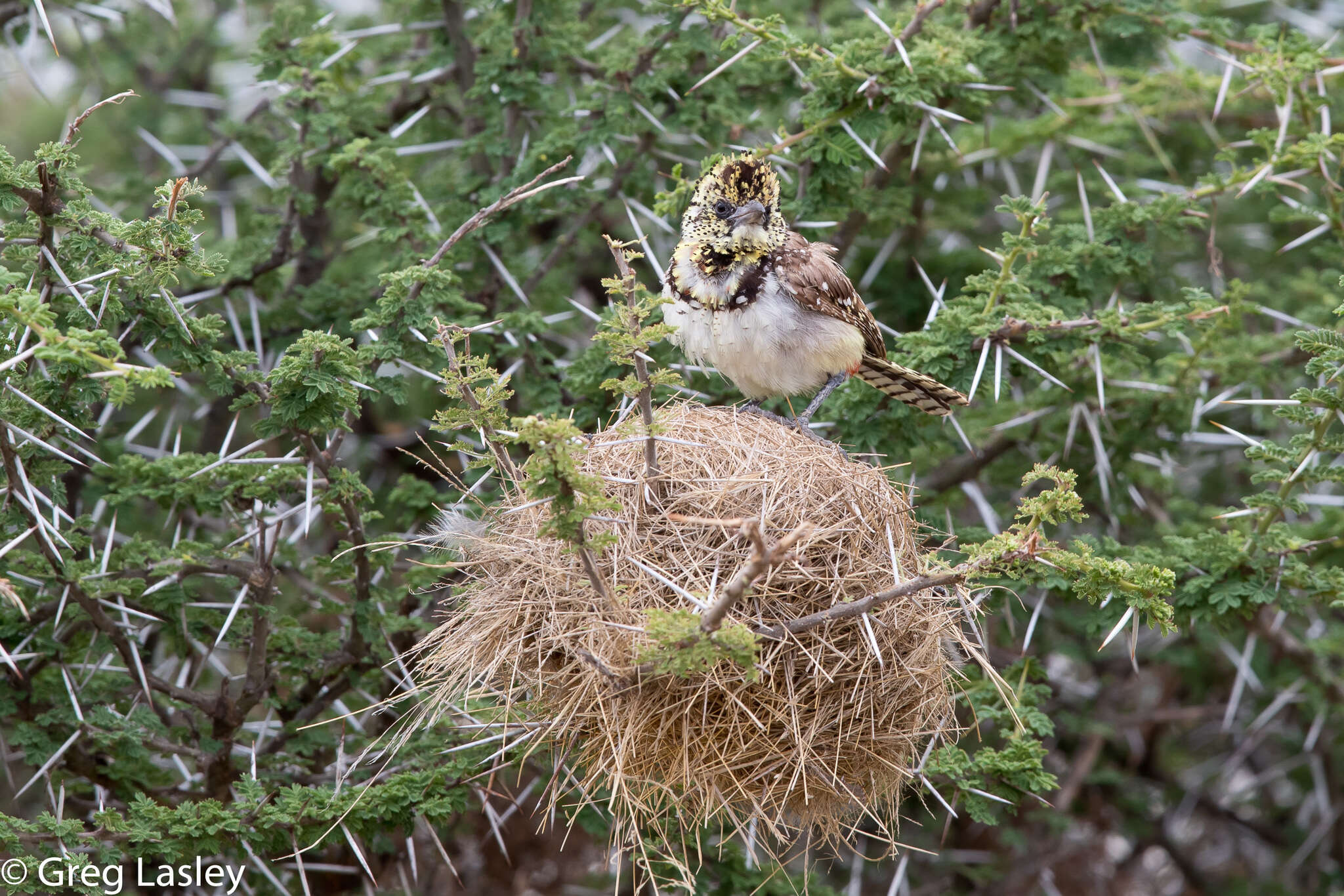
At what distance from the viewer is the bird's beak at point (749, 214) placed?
434 cm

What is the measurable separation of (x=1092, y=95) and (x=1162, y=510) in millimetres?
2426

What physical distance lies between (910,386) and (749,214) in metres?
0.92

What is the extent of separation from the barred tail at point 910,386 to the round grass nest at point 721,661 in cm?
74

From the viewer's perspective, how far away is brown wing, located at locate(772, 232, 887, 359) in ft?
14.7

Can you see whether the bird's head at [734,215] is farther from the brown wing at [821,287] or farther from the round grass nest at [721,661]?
the round grass nest at [721,661]

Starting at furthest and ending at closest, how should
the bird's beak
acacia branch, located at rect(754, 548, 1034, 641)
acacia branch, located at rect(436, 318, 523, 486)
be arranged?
the bird's beak → acacia branch, located at rect(436, 318, 523, 486) → acacia branch, located at rect(754, 548, 1034, 641)

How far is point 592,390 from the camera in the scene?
4.80 metres

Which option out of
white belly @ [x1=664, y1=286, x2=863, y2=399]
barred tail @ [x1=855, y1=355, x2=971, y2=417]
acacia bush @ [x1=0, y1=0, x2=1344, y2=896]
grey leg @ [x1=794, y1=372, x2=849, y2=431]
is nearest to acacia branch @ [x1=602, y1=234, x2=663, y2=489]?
acacia bush @ [x1=0, y1=0, x2=1344, y2=896]

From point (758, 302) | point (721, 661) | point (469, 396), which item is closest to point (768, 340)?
point (758, 302)

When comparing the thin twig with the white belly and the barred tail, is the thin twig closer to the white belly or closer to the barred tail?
the white belly

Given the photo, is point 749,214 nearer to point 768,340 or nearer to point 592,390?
point 768,340

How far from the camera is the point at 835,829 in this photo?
3637 millimetres

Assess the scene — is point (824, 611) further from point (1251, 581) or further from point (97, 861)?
point (97, 861)

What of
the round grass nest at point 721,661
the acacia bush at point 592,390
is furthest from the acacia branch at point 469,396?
the round grass nest at point 721,661
